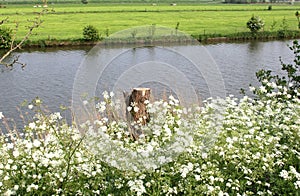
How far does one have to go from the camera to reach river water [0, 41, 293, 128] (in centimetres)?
725

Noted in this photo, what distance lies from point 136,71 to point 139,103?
0.55 metres

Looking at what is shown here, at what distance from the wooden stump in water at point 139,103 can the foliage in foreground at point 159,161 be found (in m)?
0.18

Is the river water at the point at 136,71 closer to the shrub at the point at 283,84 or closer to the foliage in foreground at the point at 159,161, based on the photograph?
the foliage in foreground at the point at 159,161

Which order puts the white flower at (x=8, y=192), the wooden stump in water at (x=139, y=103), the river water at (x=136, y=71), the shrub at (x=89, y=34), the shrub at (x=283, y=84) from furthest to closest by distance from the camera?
1. the shrub at (x=89, y=34)
2. the shrub at (x=283, y=84)
3. the river water at (x=136, y=71)
4. the wooden stump in water at (x=139, y=103)
5. the white flower at (x=8, y=192)

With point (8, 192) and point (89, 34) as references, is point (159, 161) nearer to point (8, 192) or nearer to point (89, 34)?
point (8, 192)

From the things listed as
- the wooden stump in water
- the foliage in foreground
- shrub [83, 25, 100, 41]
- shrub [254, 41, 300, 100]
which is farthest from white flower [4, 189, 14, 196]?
shrub [83, 25, 100, 41]

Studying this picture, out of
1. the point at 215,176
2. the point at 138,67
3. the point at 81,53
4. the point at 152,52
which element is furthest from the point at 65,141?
the point at 81,53

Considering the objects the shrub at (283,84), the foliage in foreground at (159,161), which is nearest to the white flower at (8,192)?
the foliage in foreground at (159,161)

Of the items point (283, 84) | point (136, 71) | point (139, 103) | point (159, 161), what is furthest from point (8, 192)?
point (283, 84)

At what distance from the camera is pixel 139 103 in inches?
279

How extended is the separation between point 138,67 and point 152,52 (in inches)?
76.0

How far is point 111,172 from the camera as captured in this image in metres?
5.55

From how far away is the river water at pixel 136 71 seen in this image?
7.25m

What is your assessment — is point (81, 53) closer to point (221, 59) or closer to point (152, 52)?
point (221, 59)
